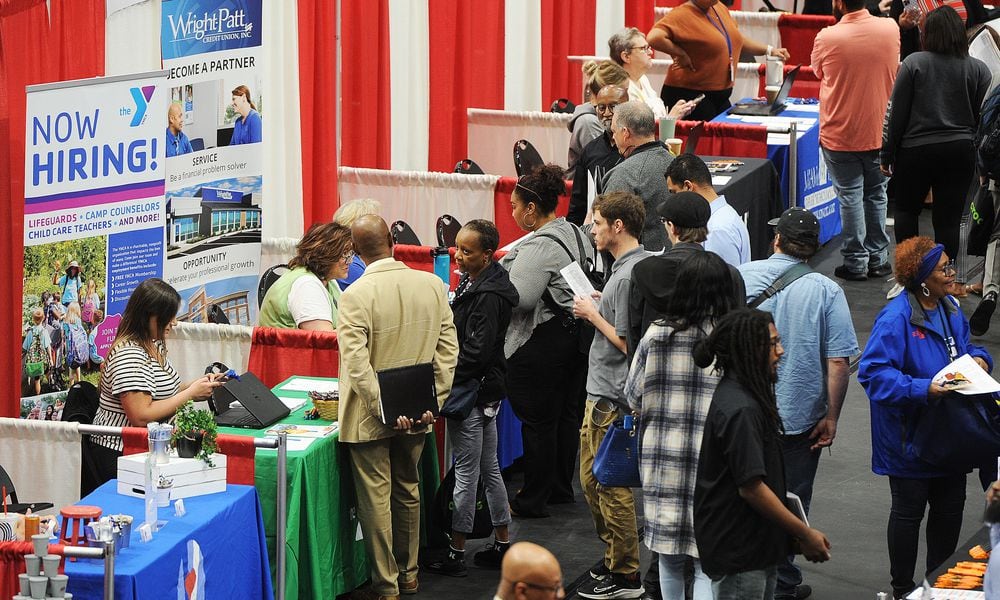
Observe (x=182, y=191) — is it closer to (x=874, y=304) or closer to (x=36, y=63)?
(x=36, y=63)

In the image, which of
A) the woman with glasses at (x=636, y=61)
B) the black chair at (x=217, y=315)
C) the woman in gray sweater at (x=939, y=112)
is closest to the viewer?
the black chair at (x=217, y=315)

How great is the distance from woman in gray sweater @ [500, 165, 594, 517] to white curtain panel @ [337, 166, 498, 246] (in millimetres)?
2048

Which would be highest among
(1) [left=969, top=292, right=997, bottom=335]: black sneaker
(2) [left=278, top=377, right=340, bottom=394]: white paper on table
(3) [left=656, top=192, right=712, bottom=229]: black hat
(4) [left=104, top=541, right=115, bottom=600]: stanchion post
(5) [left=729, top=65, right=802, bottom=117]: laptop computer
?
(5) [left=729, top=65, right=802, bottom=117]: laptop computer

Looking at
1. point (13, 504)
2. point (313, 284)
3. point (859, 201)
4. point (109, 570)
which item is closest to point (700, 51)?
point (859, 201)

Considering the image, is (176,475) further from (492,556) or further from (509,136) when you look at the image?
(509,136)

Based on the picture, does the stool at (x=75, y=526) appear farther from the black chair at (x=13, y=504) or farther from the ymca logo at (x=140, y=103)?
the ymca logo at (x=140, y=103)

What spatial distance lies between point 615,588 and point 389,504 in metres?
0.91

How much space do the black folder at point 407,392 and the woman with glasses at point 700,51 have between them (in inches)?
162

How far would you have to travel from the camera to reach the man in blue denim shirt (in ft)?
16.9

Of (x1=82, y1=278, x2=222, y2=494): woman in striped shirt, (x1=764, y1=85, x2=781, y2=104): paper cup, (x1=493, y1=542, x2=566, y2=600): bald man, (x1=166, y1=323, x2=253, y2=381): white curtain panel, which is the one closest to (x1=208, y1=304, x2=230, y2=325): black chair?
(x1=166, y1=323, x2=253, y2=381): white curtain panel

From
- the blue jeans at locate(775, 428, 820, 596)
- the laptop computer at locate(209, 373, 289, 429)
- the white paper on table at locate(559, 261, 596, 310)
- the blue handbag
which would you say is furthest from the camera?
the white paper on table at locate(559, 261, 596, 310)

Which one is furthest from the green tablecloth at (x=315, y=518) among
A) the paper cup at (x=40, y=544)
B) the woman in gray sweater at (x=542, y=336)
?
the paper cup at (x=40, y=544)

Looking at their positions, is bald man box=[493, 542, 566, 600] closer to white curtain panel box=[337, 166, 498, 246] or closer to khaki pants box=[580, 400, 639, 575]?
khaki pants box=[580, 400, 639, 575]

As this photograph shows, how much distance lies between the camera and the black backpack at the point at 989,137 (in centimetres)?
752
